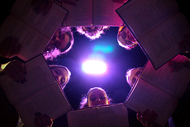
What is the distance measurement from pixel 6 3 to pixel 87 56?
1462 millimetres

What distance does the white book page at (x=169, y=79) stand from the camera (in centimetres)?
133

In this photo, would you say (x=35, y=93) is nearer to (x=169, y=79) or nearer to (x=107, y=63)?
(x=107, y=63)

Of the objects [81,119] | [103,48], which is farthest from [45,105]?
[103,48]

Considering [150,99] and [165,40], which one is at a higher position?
[165,40]

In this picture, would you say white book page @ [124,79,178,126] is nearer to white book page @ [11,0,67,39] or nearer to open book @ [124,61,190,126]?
→ open book @ [124,61,190,126]

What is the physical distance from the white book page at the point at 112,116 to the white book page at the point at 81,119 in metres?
0.08

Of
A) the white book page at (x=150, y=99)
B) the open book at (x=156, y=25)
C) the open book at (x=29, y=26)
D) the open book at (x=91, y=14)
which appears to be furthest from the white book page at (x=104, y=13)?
the white book page at (x=150, y=99)

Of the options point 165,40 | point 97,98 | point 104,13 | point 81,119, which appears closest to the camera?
point 165,40

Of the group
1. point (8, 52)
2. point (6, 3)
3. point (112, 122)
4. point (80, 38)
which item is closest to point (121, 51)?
point (80, 38)

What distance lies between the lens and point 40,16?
1.23m

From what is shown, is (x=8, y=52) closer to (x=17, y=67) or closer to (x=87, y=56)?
(x=17, y=67)

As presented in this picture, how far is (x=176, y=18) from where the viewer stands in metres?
1.21

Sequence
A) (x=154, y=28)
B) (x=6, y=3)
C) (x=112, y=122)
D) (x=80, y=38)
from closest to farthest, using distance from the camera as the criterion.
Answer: (x=154, y=28) → (x=112, y=122) → (x=6, y=3) → (x=80, y=38)

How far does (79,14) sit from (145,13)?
796 mm
